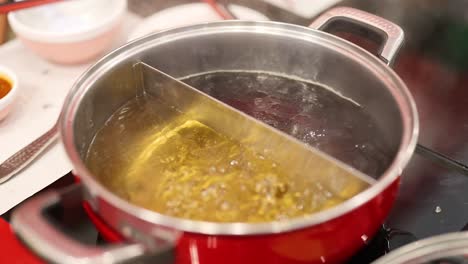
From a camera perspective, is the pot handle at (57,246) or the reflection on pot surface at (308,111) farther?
the reflection on pot surface at (308,111)

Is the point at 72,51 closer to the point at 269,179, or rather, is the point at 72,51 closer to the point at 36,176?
the point at 36,176

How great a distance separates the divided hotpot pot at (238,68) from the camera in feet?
2.14

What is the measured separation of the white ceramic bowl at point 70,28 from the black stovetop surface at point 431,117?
0.42 m

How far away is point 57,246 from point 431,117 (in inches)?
40.2

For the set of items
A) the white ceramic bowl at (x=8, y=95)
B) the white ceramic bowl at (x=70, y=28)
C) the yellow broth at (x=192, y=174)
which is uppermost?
the yellow broth at (x=192, y=174)

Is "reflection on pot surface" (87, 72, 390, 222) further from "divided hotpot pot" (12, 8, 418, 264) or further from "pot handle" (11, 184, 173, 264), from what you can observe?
"pot handle" (11, 184, 173, 264)

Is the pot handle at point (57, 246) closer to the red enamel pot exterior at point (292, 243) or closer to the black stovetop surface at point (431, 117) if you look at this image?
the red enamel pot exterior at point (292, 243)

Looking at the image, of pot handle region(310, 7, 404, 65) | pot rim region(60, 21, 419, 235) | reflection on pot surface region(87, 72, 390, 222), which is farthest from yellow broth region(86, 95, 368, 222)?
pot handle region(310, 7, 404, 65)

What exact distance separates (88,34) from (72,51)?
0.07 m

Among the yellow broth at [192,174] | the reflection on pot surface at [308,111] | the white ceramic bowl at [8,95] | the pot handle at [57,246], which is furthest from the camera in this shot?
the white ceramic bowl at [8,95]

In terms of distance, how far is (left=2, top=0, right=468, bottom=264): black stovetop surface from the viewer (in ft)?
3.20

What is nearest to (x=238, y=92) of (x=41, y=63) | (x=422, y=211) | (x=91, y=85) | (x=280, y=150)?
(x=280, y=150)

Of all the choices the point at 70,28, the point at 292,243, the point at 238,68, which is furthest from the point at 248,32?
the point at 70,28

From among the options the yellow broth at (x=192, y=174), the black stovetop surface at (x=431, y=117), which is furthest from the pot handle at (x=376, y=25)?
the yellow broth at (x=192, y=174)
